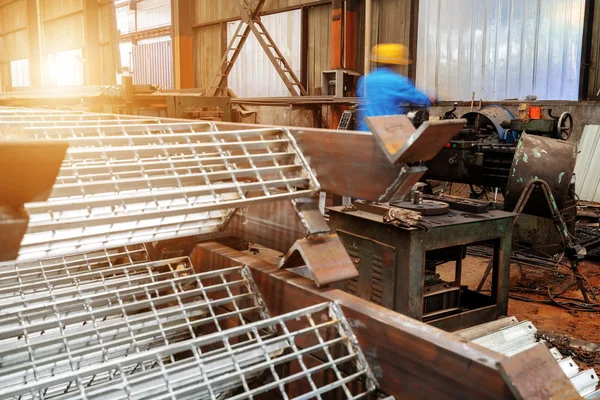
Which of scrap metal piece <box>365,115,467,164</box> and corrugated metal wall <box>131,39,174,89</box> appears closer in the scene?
scrap metal piece <box>365,115,467,164</box>

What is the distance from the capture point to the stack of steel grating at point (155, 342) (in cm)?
110

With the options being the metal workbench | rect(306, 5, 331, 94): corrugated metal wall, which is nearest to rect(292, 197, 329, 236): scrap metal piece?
the metal workbench

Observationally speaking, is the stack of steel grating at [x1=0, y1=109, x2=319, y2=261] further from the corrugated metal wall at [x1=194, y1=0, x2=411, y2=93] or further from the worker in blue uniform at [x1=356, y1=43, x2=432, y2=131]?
the corrugated metal wall at [x1=194, y1=0, x2=411, y2=93]

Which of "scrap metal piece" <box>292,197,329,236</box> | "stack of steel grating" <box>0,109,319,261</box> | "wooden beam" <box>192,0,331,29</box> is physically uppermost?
"wooden beam" <box>192,0,331,29</box>

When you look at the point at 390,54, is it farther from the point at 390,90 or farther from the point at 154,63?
the point at 154,63

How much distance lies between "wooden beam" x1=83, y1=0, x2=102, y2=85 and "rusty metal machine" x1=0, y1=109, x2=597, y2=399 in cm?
1358

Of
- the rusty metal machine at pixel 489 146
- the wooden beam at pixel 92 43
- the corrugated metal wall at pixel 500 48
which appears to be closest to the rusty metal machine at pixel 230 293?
A: the rusty metal machine at pixel 489 146

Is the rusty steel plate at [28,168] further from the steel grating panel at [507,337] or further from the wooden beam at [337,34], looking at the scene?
the wooden beam at [337,34]

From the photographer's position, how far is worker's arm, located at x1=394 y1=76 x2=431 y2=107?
7.53 m

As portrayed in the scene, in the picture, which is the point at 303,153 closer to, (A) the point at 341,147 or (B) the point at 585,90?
(A) the point at 341,147

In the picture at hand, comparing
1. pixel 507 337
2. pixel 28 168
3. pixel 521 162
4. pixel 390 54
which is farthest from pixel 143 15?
pixel 28 168

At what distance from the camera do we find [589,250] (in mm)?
4773

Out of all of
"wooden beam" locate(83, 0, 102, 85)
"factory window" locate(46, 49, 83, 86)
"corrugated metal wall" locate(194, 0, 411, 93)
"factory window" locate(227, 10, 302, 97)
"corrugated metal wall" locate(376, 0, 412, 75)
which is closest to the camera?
"corrugated metal wall" locate(376, 0, 412, 75)

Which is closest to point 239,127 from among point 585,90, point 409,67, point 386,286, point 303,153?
point 303,153
